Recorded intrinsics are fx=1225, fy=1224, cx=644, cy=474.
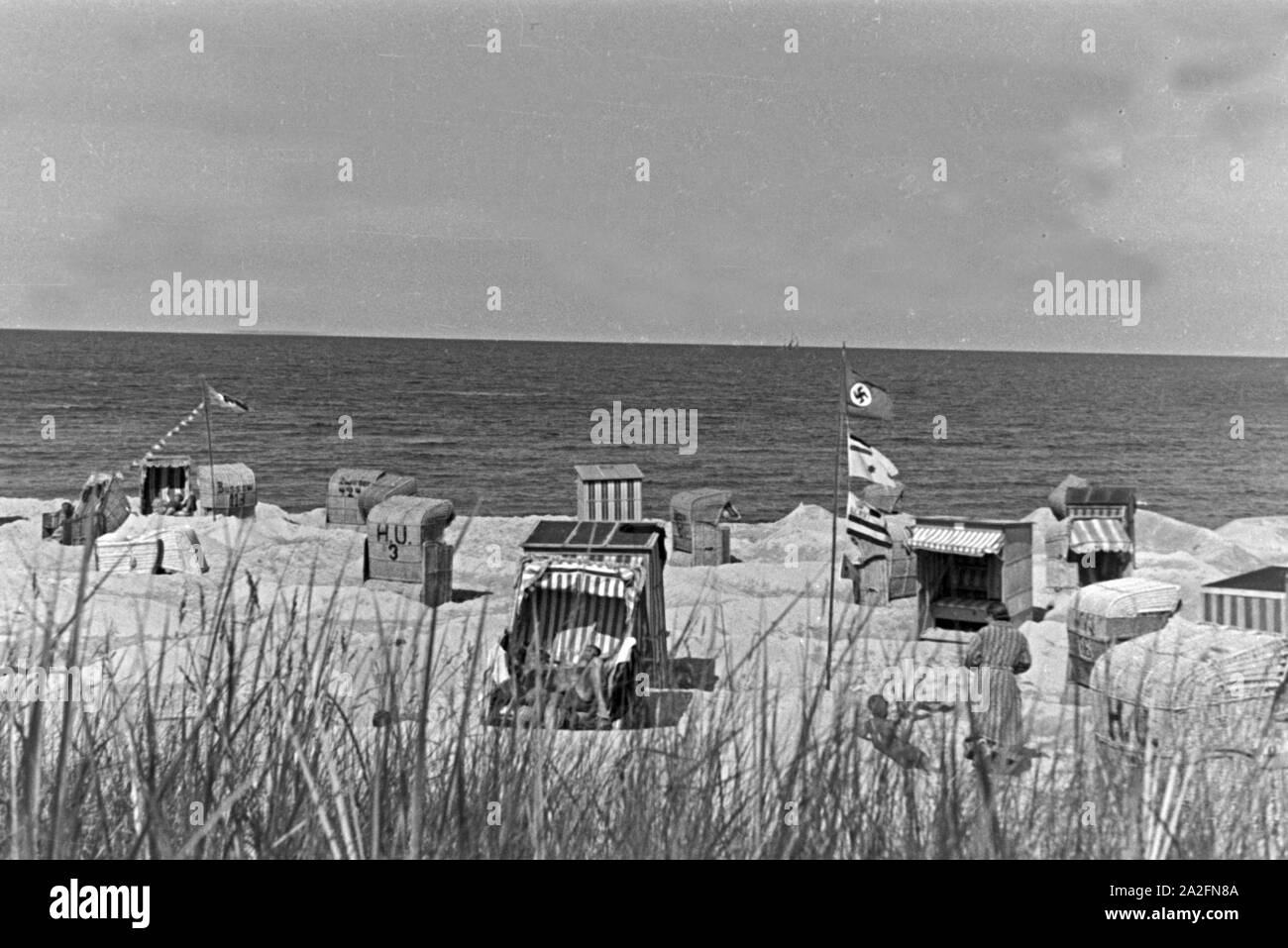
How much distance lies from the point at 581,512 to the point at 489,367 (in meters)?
57.8

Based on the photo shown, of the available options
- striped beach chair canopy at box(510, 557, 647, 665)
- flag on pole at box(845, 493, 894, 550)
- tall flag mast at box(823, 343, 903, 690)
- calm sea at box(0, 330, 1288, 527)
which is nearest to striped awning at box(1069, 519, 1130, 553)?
tall flag mast at box(823, 343, 903, 690)

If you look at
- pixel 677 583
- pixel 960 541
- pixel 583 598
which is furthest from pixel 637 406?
pixel 583 598

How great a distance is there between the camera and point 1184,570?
590 inches

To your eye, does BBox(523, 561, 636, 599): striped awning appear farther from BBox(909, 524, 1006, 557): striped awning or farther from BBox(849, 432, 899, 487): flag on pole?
BBox(909, 524, 1006, 557): striped awning

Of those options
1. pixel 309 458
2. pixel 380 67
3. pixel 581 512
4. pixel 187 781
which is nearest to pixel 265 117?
pixel 380 67

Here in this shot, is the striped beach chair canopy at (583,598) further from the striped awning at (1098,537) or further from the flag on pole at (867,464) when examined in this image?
the striped awning at (1098,537)

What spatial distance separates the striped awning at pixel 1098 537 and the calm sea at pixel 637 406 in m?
9.15

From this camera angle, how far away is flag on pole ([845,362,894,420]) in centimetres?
991

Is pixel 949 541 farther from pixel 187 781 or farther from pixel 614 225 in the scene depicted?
pixel 614 225

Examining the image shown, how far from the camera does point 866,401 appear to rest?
32.9 ft

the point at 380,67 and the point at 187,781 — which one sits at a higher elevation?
the point at 380,67

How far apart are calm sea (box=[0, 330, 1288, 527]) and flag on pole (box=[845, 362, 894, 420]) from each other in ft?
40.2

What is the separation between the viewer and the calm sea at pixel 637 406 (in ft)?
112

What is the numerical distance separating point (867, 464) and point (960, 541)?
8.37 feet
